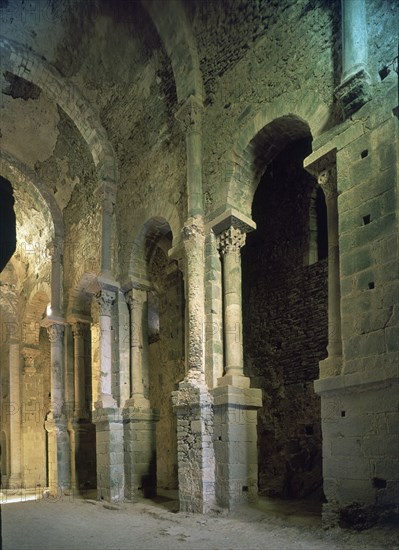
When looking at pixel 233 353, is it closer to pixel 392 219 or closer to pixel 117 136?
pixel 392 219

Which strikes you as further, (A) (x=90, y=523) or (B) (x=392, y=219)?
(A) (x=90, y=523)

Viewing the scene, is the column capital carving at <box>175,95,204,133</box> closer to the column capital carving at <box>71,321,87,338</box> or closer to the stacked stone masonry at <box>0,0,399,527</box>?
the stacked stone masonry at <box>0,0,399,527</box>

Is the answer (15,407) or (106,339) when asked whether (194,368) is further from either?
(15,407)

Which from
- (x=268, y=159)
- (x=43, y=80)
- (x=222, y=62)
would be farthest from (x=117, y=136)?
(x=268, y=159)

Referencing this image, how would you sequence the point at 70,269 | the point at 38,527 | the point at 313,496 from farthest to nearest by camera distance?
the point at 70,269
the point at 313,496
the point at 38,527

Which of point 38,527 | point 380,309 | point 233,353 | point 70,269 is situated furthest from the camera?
point 70,269

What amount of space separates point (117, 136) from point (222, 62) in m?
3.54

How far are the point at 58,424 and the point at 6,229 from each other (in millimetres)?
8002

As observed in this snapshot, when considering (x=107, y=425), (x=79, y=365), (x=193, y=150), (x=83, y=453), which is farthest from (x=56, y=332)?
(x=193, y=150)

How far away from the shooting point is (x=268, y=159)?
340 inches

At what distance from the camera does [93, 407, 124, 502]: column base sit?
10172mm

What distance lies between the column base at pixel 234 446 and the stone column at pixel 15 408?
11.6 meters

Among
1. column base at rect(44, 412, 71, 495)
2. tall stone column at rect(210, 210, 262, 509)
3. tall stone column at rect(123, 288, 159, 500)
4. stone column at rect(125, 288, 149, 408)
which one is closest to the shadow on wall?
tall stone column at rect(210, 210, 262, 509)

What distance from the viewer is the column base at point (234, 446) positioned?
25.0 feet
